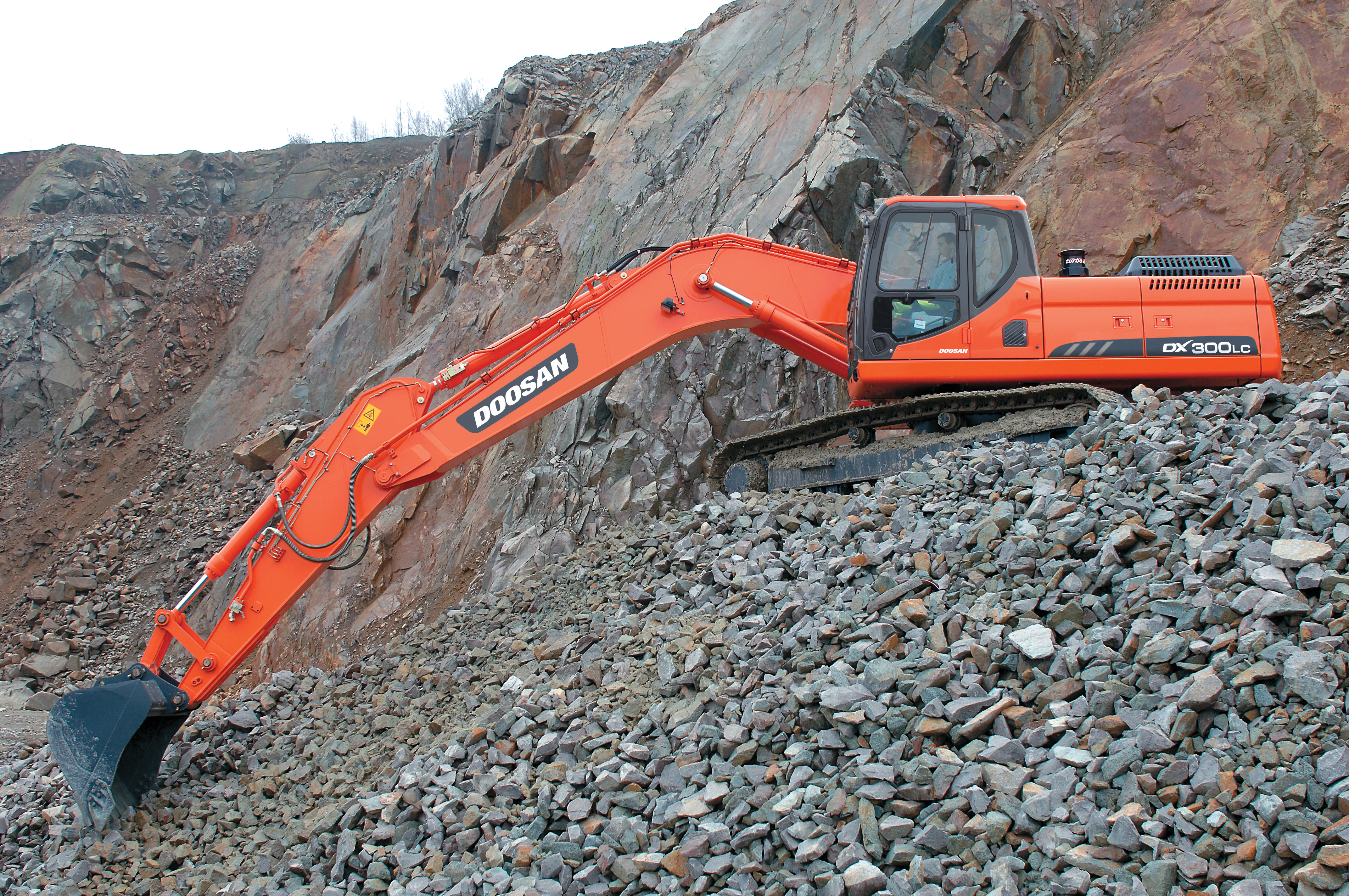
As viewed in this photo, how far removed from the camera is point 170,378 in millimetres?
20047

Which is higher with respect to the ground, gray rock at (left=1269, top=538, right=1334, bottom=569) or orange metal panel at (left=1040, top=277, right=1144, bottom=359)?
orange metal panel at (left=1040, top=277, right=1144, bottom=359)

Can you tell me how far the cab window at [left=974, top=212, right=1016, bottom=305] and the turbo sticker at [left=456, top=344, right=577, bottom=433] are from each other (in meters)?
3.23

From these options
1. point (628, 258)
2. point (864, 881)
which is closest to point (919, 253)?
point (628, 258)

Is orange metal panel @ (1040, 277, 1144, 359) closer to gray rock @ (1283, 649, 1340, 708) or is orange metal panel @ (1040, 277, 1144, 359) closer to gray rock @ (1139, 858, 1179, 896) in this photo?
gray rock @ (1283, 649, 1340, 708)

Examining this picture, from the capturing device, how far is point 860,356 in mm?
6918

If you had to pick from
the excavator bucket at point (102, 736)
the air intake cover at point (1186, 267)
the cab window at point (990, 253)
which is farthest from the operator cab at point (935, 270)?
the excavator bucket at point (102, 736)

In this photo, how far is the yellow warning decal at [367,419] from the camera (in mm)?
6492

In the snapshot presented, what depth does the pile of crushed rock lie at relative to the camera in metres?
3.14

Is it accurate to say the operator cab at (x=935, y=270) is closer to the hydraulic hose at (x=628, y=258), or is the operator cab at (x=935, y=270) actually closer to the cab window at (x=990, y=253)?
the cab window at (x=990, y=253)

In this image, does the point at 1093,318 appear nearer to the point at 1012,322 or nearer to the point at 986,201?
the point at 1012,322

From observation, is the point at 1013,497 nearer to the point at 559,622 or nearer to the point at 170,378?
the point at 559,622

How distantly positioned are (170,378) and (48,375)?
10.7 ft

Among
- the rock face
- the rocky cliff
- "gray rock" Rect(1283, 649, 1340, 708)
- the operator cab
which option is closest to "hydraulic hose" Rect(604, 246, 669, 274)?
the operator cab

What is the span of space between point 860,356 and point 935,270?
0.89 m
